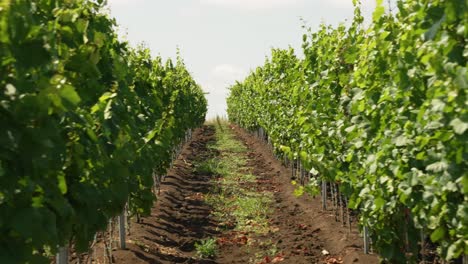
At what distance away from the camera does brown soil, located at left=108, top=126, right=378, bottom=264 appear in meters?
8.95

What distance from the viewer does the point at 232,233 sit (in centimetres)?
1115

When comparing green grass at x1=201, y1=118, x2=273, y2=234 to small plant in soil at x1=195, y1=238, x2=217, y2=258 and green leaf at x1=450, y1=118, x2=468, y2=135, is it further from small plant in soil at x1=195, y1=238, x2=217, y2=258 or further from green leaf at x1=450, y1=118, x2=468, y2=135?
green leaf at x1=450, y1=118, x2=468, y2=135

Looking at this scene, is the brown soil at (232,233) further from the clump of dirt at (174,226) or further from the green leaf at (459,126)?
the green leaf at (459,126)

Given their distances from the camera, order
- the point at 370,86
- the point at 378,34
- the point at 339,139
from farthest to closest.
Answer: the point at 339,139 → the point at 370,86 → the point at 378,34

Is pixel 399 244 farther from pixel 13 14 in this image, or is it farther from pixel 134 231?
pixel 134 231

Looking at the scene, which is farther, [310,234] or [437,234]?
[310,234]

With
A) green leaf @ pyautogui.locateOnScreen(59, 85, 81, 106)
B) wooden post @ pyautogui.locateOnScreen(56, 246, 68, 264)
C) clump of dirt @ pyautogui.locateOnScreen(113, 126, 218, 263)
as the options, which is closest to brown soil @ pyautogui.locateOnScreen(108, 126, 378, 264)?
clump of dirt @ pyautogui.locateOnScreen(113, 126, 218, 263)

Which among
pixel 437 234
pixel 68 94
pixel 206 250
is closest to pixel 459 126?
pixel 437 234

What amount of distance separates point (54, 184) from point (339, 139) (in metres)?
4.60

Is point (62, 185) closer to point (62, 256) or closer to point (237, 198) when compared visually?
point (62, 256)

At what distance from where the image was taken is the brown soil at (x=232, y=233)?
8953 mm

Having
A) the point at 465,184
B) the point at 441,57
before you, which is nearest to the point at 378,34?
the point at 441,57

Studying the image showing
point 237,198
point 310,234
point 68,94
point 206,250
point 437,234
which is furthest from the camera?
point 237,198

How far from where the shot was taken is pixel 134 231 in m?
10.4
